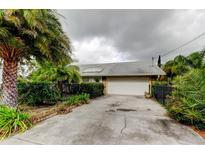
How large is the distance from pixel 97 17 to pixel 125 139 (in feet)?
21.3

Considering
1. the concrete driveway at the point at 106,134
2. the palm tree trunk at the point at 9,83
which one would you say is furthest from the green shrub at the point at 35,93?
the concrete driveway at the point at 106,134

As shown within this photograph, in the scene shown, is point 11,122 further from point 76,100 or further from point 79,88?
point 79,88

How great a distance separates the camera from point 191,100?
529cm

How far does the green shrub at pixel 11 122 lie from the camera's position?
402cm

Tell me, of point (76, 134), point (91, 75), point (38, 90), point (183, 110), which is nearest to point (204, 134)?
point (183, 110)

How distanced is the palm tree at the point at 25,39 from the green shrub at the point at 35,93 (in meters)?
1.89

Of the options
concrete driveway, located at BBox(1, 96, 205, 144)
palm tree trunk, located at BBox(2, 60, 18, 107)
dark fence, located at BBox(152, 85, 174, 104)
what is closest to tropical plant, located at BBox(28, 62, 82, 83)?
palm tree trunk, located at BBox(2, 60, 18, 107)

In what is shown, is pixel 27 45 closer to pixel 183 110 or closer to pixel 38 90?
pixel 38 90

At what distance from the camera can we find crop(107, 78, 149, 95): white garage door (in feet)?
53.2

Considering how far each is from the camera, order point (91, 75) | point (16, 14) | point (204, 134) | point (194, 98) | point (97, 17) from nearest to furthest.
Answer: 1. point (204, 134)
2. point (16, 14)
3. point (194, 98)
4. point (97, 17)
5. point (91, 75)

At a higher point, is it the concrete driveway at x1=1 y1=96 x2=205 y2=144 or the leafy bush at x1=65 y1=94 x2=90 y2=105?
the leafy bush at x1=65 y1=94 x2=90 y2=105

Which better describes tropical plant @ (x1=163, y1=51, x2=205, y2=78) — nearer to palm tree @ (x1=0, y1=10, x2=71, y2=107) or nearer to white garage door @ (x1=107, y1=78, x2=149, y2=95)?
white garage door @ (x1=107, y1=78, x2=149, y2=95)

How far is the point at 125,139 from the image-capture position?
374 cm

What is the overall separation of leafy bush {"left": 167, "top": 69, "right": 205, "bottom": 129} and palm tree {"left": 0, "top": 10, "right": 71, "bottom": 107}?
556cm
